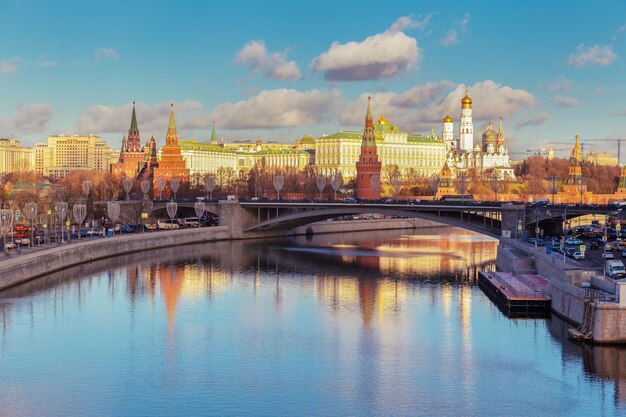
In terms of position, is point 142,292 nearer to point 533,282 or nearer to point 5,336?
point 5,336

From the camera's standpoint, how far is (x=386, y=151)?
160 metres

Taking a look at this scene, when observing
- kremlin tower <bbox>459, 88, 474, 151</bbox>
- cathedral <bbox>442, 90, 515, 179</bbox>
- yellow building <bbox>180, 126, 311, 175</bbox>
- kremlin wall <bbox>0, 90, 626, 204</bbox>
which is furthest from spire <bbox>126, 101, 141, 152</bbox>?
kremlin tower <bbox>459, 88, 474, 151</bbox>

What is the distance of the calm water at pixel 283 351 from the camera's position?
23.5 metres

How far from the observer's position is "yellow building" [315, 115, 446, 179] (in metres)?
156

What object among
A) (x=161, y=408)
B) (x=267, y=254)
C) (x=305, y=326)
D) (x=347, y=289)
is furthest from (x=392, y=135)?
(x=161, y=408)

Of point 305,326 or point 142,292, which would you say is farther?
point 142,292

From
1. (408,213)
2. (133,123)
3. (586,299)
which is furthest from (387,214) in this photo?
(133,123)

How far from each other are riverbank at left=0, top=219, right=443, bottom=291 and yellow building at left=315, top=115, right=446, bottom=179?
6813 centimetres

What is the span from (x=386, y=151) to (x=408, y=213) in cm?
9737

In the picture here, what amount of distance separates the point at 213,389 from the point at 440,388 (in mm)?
6113

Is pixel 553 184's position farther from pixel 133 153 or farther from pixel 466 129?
pixel 466 129

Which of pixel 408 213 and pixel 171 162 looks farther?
pixel 171 162

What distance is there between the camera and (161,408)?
22.9 metres

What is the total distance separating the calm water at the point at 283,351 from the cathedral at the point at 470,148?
459 feet
